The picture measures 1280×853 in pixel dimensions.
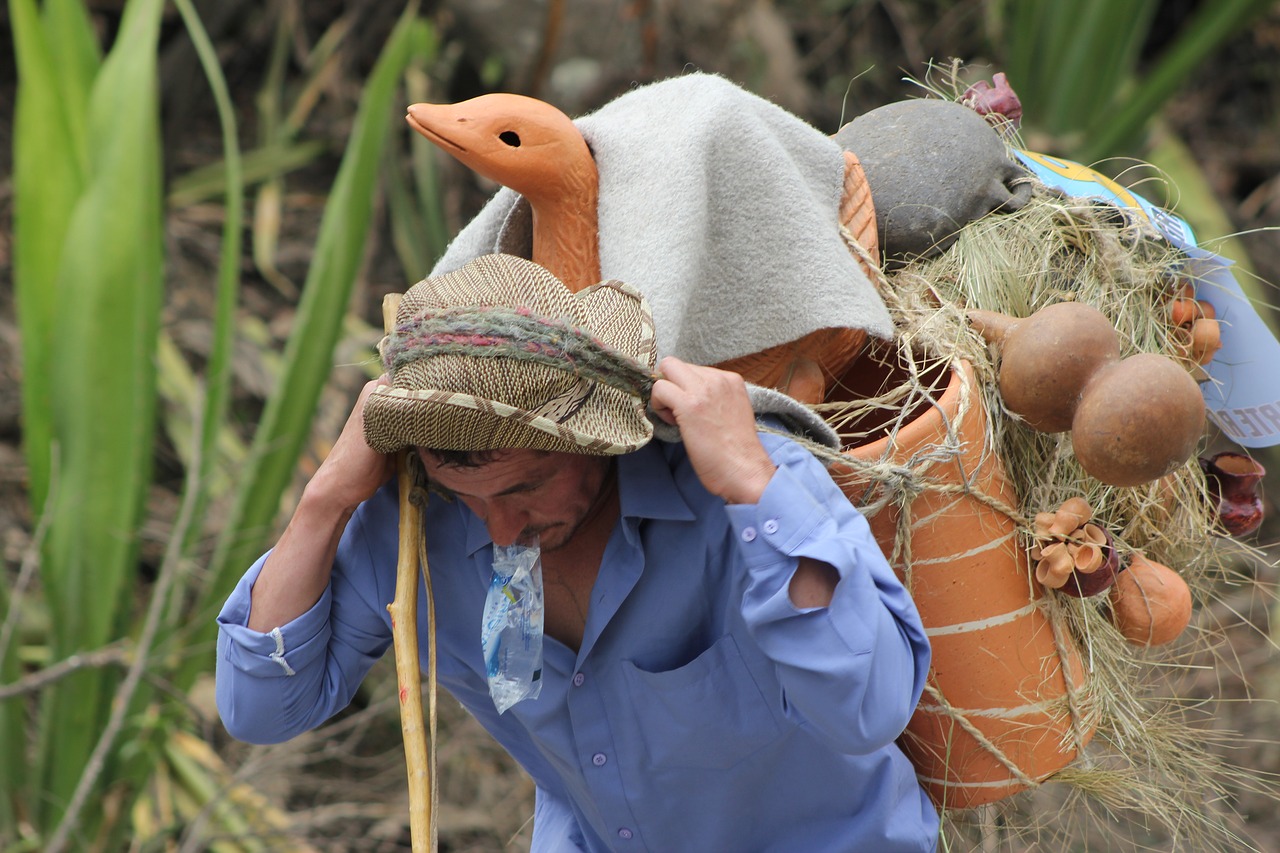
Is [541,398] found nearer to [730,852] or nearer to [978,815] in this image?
[730,852]

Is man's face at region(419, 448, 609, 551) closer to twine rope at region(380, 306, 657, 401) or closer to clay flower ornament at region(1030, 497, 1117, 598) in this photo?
twine rope at region(380, 306, 657, 401)

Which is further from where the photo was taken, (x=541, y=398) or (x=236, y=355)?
(x=236, y=355)

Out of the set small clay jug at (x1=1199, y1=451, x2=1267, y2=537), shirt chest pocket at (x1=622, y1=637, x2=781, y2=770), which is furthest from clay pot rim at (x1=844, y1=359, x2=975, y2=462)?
small clay jug at (x1=1199, y1=451, x2=1267, y2=537)

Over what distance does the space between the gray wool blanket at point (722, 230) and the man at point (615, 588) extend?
94 millimetres

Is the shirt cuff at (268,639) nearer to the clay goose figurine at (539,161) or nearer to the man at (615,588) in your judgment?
the man at (615,588)

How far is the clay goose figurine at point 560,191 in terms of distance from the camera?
4.10 feet

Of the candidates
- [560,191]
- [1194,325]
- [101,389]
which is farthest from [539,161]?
[101,389]

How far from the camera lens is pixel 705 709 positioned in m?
1.23

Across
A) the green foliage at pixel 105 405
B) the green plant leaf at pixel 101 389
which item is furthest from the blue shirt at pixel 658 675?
the green plant leaf at pixel 101 389

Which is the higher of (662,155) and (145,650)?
(662,155)

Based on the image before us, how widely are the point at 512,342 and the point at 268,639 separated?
0.43 meters

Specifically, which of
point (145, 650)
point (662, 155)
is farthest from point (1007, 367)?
point (145, 650)

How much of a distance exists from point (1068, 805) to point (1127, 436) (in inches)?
20.9

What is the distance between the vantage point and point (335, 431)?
3.15 meters
